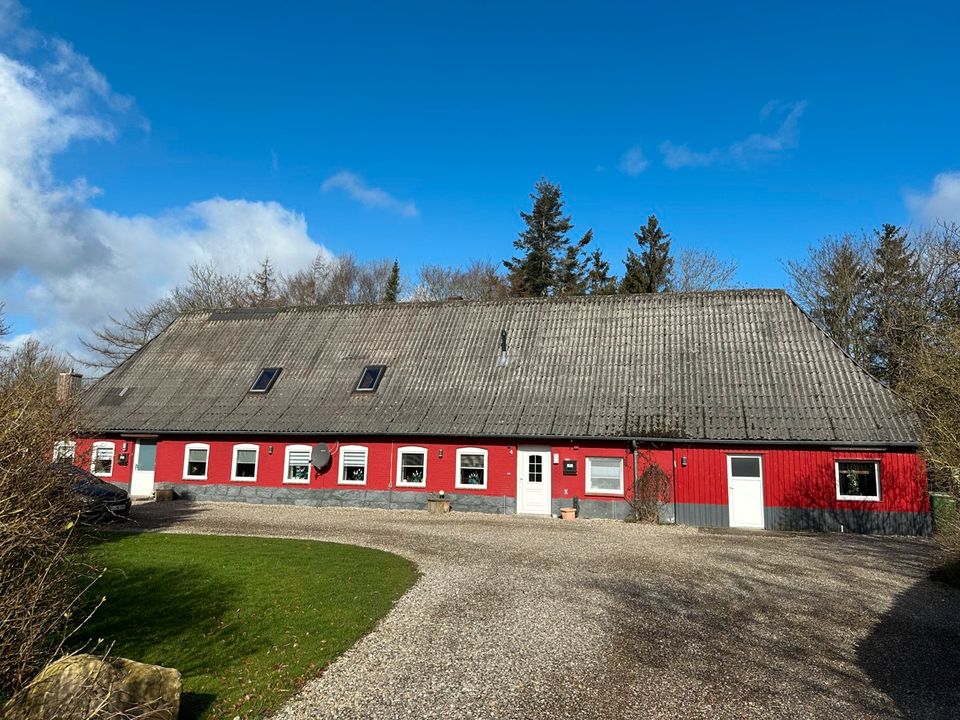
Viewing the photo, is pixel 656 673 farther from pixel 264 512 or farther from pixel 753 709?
pixel 264 512

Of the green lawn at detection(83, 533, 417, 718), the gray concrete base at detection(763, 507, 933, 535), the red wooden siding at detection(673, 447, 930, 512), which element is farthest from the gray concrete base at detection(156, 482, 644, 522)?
the green lawn at detection(83, 533, 417, 718)

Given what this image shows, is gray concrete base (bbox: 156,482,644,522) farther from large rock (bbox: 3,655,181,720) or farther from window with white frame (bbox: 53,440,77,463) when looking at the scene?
large rock (bbox: 3,655,181,720)

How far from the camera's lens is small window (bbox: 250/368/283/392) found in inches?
963

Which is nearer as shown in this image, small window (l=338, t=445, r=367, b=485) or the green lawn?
the green lawn

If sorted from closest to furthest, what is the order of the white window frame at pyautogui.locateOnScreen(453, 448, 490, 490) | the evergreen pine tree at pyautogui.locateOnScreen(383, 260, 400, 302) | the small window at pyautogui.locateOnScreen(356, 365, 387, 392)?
the white window frame at pyautogui.locateOnScreen(453, 448, 490, 490) < the small window at pyautogui.locateOnScreen(356, 365, 387, 392) < the evergreen pine tree at pyautogui.locateOnScreen(383, 260, 400, 302)

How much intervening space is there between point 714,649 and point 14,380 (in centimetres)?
980

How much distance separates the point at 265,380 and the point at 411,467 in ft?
25.3

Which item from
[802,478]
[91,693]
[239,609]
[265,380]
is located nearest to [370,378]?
[265,380]

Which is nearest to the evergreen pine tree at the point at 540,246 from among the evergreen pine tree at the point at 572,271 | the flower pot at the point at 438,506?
the evergreen pine tree at the point at 572,271

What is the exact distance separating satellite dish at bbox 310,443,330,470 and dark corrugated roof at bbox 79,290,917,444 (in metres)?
0.65

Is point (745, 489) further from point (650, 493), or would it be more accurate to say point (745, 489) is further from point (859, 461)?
point (859, 461)

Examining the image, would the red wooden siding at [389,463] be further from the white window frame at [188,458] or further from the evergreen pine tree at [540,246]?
the evergreen pine tree at [540,246]

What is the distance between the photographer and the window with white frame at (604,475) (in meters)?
19.6

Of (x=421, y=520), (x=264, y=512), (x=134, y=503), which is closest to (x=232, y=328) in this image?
(x=134, y=503)
